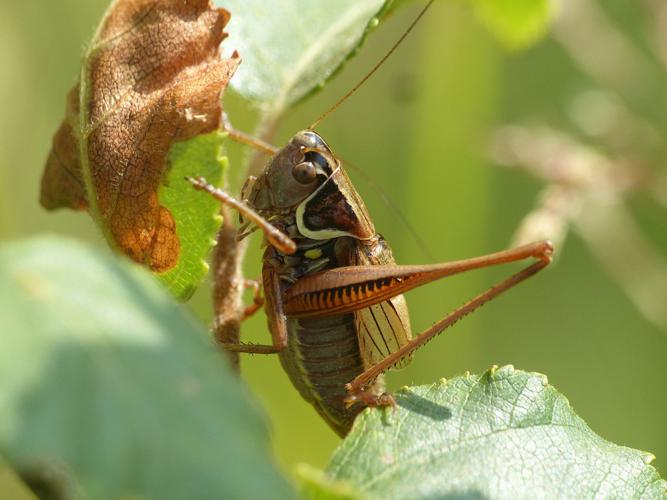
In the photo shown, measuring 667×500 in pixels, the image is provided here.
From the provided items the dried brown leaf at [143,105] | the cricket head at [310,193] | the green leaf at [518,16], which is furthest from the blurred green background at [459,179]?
Answer: the dried brown leaf at [143,105]

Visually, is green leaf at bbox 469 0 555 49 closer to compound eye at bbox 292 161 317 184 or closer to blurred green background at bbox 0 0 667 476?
blurred green background at bbox 0 0 667 476

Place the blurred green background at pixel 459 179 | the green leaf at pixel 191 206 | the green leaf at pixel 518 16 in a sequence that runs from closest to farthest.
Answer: the green leaf at pixel 191 206, the green leaf at pixel 518 16, the blurred green background at pixel 459 179

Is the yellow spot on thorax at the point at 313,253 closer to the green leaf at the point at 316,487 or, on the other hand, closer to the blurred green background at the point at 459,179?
the blurred green background at the point at 459,179

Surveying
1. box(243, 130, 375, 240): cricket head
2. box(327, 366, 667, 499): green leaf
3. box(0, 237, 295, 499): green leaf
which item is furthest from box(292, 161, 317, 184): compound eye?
box(0, 237, 295, 499): green leaf

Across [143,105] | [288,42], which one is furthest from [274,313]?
[143,105]

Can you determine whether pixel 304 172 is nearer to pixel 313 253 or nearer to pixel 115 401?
pixel 313 253

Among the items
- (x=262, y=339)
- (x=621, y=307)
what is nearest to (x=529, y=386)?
(x=262, y=339)
